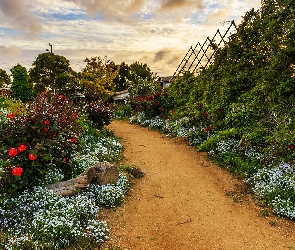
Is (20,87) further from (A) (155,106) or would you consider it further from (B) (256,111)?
(B) (256,111)

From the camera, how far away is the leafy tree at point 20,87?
30781mm

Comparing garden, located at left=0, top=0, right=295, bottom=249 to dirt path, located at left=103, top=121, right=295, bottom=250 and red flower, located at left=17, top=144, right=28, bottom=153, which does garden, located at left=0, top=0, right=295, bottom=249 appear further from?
dirt path, located at left=103, top=121, right=295, bottom=250

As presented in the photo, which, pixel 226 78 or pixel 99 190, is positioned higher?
pixel 226 78

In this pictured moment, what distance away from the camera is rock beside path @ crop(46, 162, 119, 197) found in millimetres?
6902

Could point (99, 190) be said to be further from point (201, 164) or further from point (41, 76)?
point (41, 76)

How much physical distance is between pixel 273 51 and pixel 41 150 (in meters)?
9.92

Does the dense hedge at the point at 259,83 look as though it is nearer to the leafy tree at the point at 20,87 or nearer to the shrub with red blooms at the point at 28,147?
the shrub with red blooms at the point at 28,147

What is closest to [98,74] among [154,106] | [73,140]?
[154,106]

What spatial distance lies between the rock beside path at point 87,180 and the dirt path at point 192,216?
2.65ft

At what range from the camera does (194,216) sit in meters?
6.75

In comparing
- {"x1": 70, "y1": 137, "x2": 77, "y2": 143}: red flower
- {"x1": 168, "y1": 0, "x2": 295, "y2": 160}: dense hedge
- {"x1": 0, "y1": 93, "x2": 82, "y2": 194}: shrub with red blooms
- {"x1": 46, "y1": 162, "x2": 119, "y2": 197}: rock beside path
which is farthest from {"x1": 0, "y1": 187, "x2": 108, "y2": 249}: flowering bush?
{"x1": 168, "y1": 0, "x2": 295, "y2": 160}: dense hedge

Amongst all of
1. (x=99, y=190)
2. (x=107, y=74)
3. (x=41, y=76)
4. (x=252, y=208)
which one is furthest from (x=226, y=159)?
(x=41, y=76)

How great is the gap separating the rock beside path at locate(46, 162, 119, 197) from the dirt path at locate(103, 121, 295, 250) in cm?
81

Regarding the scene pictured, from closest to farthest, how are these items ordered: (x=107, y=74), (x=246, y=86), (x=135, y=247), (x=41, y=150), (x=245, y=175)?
(x=135, y=247) → (x=41, y=150) → (x=245, y=175) → (x=246, y=86) → (x=107, y=74)
